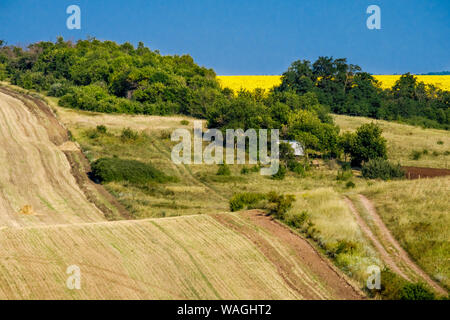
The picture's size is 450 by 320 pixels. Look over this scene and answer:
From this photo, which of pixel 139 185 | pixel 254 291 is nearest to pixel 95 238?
pixel 254 291

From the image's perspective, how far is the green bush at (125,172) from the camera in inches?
1674

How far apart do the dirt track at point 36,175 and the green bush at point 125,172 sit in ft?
6.91

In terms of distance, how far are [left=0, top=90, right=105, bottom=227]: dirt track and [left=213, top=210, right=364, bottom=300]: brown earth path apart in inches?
471

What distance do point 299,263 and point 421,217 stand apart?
23.7 feet

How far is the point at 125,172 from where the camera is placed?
42938 mm

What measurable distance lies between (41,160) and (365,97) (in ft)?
199

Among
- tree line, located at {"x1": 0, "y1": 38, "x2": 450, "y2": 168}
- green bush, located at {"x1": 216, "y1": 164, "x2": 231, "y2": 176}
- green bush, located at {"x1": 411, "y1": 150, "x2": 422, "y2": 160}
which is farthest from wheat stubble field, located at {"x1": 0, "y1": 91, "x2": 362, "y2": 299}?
green bush, located at {"x1": 411, "y1": 150, "x2": 422, "y2": 160}

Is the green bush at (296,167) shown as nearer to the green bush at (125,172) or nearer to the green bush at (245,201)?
the green bush at (125,172)

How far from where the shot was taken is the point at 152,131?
62.0m

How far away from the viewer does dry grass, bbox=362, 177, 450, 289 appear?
831 inches

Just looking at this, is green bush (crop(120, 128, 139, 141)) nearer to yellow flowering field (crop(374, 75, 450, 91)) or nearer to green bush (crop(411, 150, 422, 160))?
green bush (crop(411, 150, 422, 160))

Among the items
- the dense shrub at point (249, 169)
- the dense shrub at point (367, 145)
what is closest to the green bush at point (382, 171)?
the dense shrub at point (367, 145)

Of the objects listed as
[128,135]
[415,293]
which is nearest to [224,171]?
[128,135]
